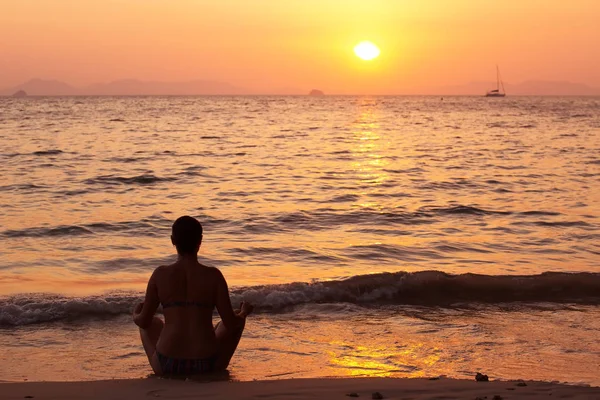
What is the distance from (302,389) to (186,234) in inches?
53.6

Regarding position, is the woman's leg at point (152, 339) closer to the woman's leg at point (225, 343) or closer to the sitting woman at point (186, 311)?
the sitting woman at point (186, 311)

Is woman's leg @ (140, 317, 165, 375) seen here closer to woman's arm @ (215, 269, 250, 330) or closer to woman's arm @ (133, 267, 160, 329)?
woman's arm @ (133, 267, 160, 329)

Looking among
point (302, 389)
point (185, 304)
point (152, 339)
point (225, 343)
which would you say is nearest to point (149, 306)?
point (185, 304)

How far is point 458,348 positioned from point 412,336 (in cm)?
61

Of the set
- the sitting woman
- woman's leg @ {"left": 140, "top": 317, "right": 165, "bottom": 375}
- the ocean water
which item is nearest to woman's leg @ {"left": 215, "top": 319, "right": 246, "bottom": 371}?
the sitting woman

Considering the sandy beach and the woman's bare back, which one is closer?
the sandy beach

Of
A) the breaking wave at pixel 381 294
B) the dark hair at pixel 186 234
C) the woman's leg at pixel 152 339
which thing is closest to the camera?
the dark hair at pixel 186 234

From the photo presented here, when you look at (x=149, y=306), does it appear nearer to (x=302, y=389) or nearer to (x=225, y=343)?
(x=225, y=343)

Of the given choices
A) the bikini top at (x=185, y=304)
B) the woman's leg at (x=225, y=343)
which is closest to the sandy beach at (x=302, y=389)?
the woman's leg at (x=225, y=343)

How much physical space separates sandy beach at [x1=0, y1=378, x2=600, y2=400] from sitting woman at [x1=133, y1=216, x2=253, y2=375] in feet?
0.77

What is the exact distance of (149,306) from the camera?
218 inches

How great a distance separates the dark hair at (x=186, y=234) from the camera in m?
5.43

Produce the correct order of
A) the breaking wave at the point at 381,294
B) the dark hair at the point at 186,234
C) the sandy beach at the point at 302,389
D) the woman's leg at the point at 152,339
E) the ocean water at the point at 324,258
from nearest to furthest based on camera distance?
the sandy beach at the point at 302,389 < the dark hair at the point at 186,234 < the woman's leg at the point at 152,339 < the ocean water at the point at 324,258 < the breaking wave at the point at 381,294

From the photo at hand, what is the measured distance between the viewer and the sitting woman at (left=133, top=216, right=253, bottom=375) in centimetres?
552
